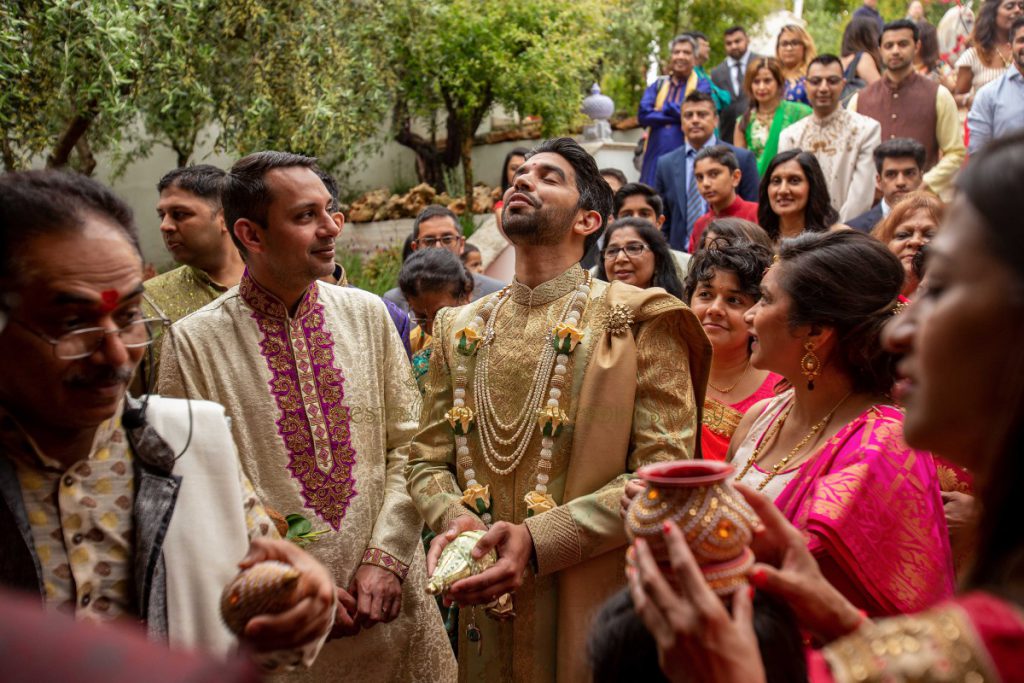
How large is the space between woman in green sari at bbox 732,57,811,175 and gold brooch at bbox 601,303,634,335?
19.1 ft

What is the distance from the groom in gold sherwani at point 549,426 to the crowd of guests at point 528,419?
0.04 ft

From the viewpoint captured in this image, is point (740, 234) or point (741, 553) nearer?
point (741, 553)

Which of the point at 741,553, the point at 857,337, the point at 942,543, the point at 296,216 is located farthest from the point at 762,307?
the point at 296,216

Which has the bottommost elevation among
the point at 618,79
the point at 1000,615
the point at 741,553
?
the point at 741,553

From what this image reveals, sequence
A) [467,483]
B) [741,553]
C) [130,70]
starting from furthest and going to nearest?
[130,70] → [467,483] → [741,553]

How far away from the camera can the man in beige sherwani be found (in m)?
3.37

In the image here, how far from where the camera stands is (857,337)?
2869mm

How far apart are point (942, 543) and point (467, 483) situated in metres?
1.54

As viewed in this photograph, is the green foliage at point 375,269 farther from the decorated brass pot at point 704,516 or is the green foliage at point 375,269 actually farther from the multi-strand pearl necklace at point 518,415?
the decorated brass pot at point 704,516

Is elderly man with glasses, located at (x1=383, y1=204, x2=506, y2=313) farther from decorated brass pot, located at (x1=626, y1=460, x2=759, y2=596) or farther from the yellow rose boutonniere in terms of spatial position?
decorated brass pot, located at (x1=626, y1=460, x2=759, y2=596)

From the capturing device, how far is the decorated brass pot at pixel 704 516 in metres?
1.69

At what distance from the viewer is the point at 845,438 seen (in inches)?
108

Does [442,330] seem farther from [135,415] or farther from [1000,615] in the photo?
[1000,615]

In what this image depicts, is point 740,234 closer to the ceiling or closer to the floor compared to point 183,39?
closer to the floor
